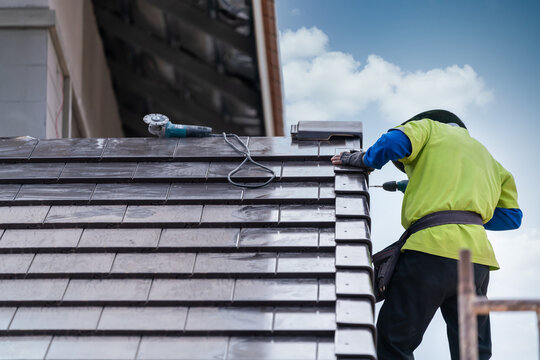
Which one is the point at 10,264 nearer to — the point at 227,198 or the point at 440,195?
the point at 227,198

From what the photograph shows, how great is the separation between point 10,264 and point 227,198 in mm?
1251

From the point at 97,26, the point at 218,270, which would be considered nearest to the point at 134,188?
the point at 218,270

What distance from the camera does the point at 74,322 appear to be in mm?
4344

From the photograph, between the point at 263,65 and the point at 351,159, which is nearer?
the point at 351,159

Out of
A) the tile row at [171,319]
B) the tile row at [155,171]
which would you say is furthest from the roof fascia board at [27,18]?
the tile row at [171,319]

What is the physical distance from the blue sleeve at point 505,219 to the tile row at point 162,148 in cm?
97

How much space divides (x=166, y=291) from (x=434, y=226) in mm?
1540

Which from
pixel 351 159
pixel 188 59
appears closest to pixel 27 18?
pixel 188 59

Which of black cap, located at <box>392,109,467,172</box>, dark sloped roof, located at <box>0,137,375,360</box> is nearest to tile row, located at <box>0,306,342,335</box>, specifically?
dark sloped roof, located at <box>0,137,375,360</box>

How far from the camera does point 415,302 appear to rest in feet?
16.3

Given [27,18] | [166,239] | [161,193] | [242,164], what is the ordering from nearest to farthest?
1. [166,239]
2. [161,193]
3. [242,164]
4. [27,18]

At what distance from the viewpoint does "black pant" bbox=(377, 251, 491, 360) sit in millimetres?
4926

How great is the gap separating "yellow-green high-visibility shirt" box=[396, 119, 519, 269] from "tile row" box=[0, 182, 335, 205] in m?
0.50

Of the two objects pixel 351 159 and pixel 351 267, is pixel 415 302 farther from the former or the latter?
pixel 351 159
